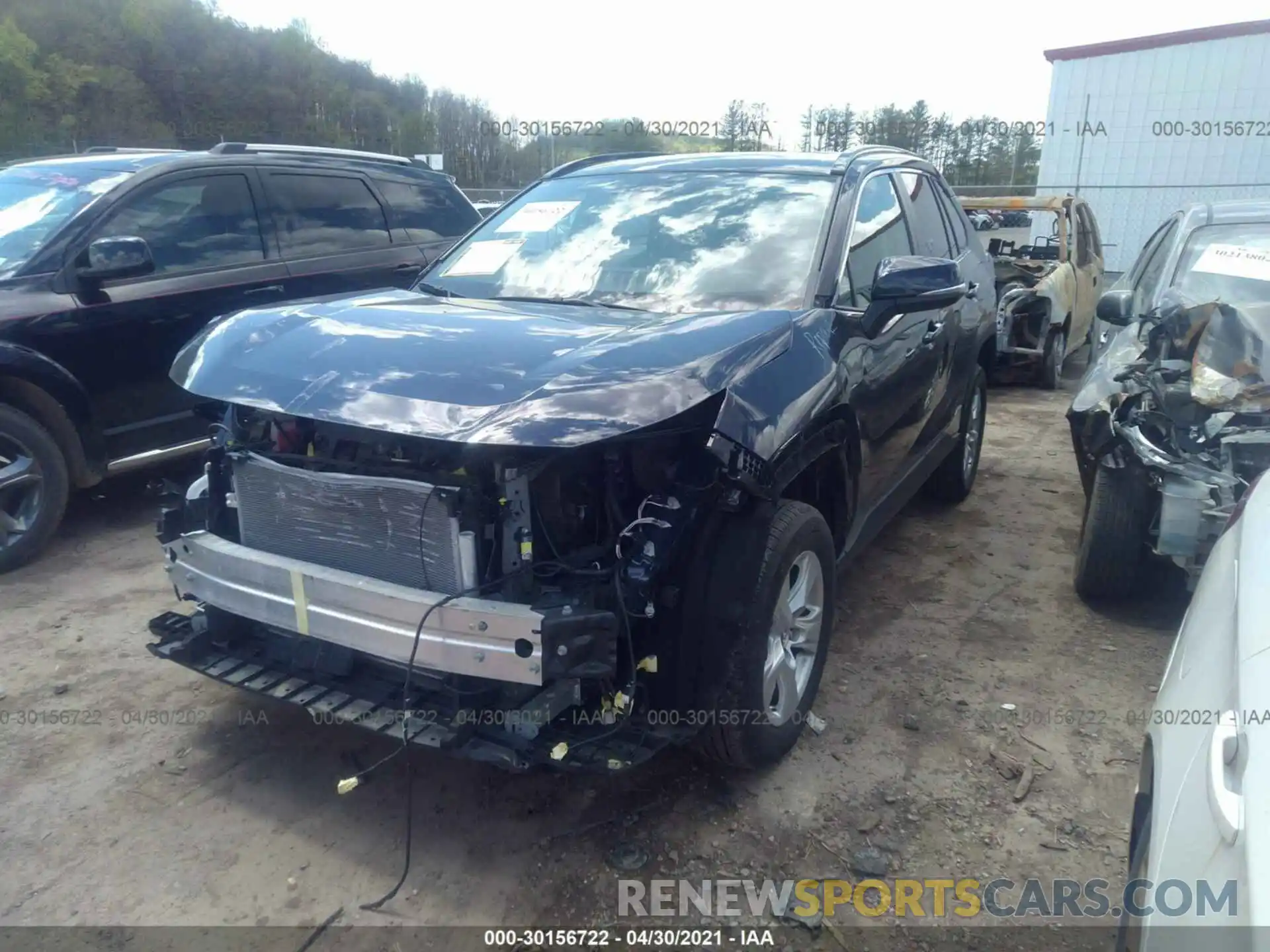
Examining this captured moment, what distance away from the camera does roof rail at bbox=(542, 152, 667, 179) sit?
14.2ft

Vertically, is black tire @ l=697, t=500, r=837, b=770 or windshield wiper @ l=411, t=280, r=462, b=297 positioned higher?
windshield wiper @ l=411, t=280, r=462, b=297

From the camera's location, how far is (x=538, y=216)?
13.1 ft

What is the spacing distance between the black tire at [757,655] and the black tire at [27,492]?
146 inches

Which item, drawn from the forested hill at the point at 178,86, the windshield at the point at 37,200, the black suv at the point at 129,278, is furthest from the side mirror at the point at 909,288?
the forested hill at the point at 178,86

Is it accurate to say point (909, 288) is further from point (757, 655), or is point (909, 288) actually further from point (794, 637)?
point (757, 655)

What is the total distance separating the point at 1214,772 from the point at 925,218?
3702 millimetres

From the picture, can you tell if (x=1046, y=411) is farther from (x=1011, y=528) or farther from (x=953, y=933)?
(x=953, y=933)

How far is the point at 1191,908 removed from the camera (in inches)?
48.7

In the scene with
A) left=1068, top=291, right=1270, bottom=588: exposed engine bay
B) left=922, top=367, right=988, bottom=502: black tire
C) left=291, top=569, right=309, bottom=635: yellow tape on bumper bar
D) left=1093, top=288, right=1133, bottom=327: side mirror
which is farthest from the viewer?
left=922, top=367, right=988, bottom=502: black tire

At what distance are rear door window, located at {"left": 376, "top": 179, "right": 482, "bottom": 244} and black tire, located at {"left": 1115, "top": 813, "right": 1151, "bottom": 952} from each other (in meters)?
5.95

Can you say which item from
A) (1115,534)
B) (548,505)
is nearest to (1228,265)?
(1115,534)

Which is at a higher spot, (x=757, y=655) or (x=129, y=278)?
(x=129, y=278)

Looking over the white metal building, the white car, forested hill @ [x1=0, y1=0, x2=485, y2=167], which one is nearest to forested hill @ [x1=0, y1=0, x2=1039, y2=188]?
forested hill @ [x1=0, y1=0, x2=485, y2=167]

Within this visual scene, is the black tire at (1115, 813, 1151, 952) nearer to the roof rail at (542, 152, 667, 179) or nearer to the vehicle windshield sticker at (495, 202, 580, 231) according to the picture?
the vehicle windshield sticker at (495, 202, 580, 231)
